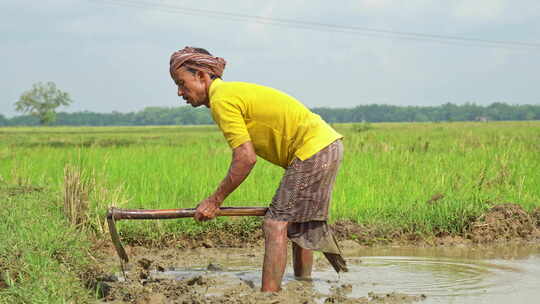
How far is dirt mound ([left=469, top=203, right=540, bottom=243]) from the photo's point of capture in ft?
19.2

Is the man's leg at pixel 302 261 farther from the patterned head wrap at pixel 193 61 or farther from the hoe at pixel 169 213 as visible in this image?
the patterned head wrap at pixel 193 61

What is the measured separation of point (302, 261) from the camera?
14.3 ft

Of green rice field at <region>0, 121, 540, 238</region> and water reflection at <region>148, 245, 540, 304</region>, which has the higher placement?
green rice field at <region>0, 121, 540, 238</region>

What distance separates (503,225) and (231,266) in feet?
8.44

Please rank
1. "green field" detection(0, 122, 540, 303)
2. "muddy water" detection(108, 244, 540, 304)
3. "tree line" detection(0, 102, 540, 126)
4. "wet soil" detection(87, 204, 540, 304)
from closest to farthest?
1. "wet soil" detection(87, 204, 540, 304)
2. "muddy water" detection(108, 244, 540, 304)
3. "green field" detection(0, 122, 540, 303)
4. "tree line" detection(0, 102, 540, 126)

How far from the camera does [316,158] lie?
372cm

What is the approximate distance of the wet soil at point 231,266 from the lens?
3.84 meters

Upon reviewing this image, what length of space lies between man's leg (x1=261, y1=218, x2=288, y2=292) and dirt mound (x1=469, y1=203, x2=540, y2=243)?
266cm

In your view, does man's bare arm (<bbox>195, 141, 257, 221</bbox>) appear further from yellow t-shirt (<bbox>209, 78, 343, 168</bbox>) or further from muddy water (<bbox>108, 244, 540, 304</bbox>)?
muddy water (<bbox>108, 244, 540, 304</bbox>)

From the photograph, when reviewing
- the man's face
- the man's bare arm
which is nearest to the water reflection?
the man's bare arm

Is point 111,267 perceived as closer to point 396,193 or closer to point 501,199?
point 396,193

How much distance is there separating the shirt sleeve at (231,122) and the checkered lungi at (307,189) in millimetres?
374

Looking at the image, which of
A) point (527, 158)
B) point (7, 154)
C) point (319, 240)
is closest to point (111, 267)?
point (319, 240)

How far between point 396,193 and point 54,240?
12.3ft
